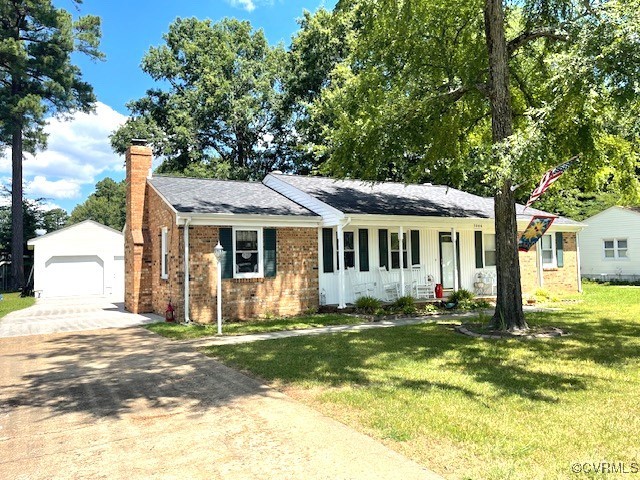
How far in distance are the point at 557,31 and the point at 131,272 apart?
14.2 meters

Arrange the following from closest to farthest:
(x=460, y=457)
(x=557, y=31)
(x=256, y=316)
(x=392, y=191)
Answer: (x=460, y=457), (x=557, y=31), (x=256, y=316), (x=392, y=191)

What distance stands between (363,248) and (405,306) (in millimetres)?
2421

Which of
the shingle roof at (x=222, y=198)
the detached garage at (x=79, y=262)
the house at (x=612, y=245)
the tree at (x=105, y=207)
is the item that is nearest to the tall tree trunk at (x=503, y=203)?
the shingle roof at (x=222, y=198)

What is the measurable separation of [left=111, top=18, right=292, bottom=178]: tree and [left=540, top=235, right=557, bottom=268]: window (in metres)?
18.4

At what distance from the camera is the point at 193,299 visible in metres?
12.8

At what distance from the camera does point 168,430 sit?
15.9 feet

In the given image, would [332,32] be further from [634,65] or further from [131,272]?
[634,65]

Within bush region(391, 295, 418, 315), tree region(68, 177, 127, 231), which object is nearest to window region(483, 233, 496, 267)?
bush region(391, 295, 418, 315)

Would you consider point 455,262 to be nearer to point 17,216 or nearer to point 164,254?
point 164,254

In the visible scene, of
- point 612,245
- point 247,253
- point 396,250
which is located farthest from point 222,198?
point 612,245

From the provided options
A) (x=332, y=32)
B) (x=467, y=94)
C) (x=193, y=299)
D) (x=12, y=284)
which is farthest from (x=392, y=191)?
(x=12, y=284)

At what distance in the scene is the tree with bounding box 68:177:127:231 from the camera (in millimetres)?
67750

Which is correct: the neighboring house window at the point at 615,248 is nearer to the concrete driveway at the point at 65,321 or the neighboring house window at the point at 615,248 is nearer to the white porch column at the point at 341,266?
the white porch column at the point at 341,266

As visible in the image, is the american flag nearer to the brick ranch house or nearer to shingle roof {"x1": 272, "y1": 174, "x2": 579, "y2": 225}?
the brick ranch house
